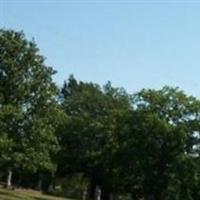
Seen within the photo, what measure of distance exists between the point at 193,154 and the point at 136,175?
5.68 meters

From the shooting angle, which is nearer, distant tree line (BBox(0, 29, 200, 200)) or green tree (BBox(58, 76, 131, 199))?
distant tree line (BBox(0, 29, 200, 200))

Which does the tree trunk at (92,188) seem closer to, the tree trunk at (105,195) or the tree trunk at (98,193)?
the tree trunk at (98,193)

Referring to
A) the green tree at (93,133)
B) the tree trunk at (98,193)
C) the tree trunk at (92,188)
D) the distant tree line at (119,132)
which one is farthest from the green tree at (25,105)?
the tree trunk at (92,188)

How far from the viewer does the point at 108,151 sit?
234ft

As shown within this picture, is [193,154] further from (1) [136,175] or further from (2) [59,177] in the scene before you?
(2) [59,177]

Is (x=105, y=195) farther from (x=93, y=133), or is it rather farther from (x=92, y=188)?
(x=93, y=133)

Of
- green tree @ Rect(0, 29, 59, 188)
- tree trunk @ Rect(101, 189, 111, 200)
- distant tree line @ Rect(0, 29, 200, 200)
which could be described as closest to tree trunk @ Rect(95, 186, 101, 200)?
tree trunk @ Rect(101, 189, 111, 200)

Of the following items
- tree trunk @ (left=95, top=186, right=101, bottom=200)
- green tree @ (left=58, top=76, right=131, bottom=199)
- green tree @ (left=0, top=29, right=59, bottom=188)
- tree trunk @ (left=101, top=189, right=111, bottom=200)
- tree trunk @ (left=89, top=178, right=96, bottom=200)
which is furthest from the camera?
tree trunk @ (left=101, top=189, right=111, bottom=200)

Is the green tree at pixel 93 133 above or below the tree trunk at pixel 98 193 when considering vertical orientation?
above

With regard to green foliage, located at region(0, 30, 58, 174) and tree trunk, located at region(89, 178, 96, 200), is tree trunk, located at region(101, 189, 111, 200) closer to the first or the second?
tree trunk, located at region(89, 178, 96, 200)

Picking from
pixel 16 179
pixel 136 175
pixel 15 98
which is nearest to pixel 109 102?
pixel 16 179

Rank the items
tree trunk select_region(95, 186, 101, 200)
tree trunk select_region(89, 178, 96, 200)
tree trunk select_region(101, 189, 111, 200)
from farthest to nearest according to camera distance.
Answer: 1. tree trunk select_region(101, 189, 111, 200)
2. tree trunk select_region(89, 178, 96, 200)
3. tree trunk select_region(95, 186, 101, 200)

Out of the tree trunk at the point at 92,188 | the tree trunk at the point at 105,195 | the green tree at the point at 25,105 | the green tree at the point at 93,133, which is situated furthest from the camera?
the tree trunk at the point at 105,195

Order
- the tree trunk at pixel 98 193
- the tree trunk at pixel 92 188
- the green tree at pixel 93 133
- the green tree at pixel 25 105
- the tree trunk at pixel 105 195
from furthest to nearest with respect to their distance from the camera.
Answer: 1. the tree trunk at pixel 105 195
2. the tree trunk at pixel 92 188
3. the tree trunk at pixel 98 193
4. the green tree at pixel 93 133
5. the green tree at pixel 25 105
